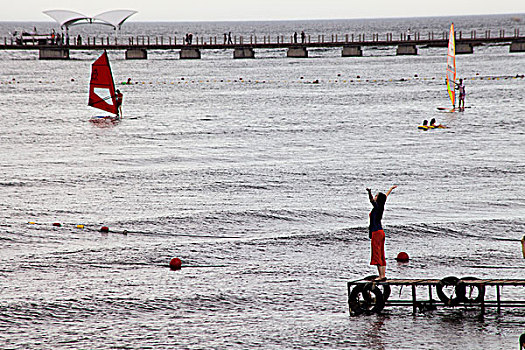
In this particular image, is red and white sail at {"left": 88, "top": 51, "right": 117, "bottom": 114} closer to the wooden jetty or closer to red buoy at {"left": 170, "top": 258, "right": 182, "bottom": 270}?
red buoy at {"left": 170, "top": 258, "right": 182, "bottom": 270}

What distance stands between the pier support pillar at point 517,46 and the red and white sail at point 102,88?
7991cm

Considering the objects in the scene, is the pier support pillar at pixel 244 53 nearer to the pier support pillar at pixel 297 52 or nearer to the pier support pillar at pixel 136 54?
the pier support pillar at pixel 297 52

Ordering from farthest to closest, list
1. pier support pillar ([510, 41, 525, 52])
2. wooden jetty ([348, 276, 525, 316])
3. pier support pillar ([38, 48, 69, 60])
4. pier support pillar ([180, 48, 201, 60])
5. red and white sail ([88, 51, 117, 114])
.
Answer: pier support pillar ([180, 48, 201, 60]) → pier support pillar ([510, 41, 525, 52]) → pier support pillar ([38, 48, 69, 60]) → red and white sail ([88, 51, 117, 114]) → wooden jetty ([348, 276, 525, 316])

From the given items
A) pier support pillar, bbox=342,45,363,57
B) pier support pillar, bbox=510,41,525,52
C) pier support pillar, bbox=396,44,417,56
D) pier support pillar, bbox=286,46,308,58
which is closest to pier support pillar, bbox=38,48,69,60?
pier support pillar, bbox=286,46,308,58

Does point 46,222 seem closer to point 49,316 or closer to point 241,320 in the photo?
point 49,316

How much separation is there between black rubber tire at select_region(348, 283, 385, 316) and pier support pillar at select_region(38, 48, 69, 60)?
102 meters

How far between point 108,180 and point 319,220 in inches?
366

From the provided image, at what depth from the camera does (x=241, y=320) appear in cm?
1451

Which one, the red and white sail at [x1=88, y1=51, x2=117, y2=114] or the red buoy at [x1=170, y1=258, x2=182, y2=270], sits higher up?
the red and white sail at [x1=88, y1=51, x2=117, y2=114]

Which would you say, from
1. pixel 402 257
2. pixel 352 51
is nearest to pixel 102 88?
pixel 402 257

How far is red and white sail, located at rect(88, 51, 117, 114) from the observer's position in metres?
47.6

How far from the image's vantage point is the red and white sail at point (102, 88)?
4756cm

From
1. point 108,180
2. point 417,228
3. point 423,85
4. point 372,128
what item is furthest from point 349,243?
point 423,85

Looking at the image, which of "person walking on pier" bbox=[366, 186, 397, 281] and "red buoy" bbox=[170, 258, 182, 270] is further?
"red buoy" bbox=[170, 258, 182, 270]
